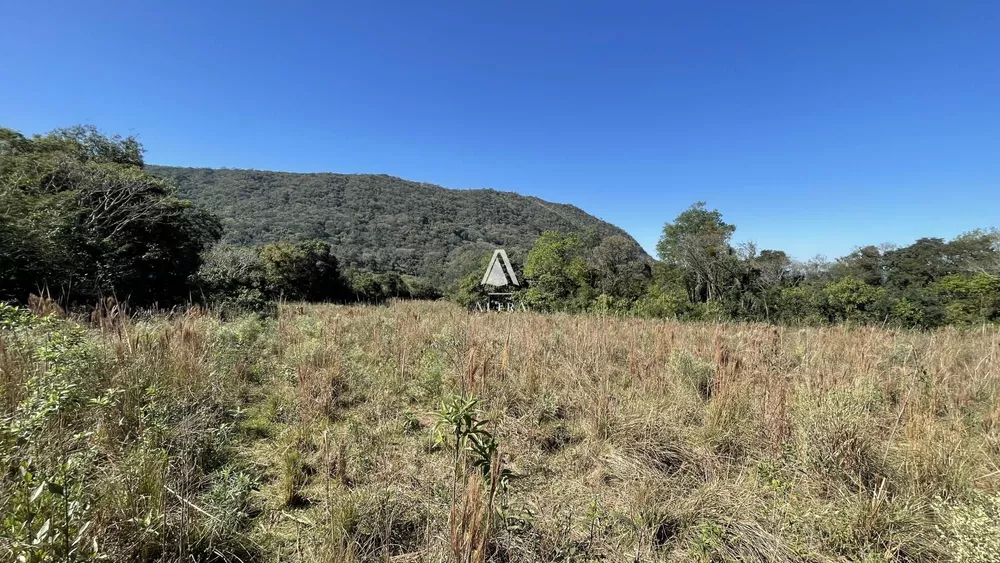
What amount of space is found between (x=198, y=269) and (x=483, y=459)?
49.4 ft

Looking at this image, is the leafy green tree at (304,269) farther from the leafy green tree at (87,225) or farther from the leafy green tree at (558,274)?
the leafy green tree at (558,274)

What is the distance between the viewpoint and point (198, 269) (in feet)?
40.3

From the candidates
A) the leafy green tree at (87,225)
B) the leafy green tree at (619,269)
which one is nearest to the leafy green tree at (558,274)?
the leafy green tree at (619,269)

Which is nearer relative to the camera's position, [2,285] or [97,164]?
[2,285]

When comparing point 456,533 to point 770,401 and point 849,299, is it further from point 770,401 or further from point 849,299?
point 849,299

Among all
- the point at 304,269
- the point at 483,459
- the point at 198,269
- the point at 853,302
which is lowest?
the point at 483,459

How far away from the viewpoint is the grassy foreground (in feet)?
4.66

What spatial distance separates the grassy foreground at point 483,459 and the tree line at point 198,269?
3784mm

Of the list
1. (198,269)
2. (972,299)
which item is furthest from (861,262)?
(198,269)

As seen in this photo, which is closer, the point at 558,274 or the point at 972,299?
the point at 972,299

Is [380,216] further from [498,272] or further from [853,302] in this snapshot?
[853,302]

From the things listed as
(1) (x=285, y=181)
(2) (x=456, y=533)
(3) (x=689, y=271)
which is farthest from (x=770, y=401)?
(1) (x=285, y=181)

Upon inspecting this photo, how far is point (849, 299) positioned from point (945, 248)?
22.8m

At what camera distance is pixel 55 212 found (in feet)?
23.7
